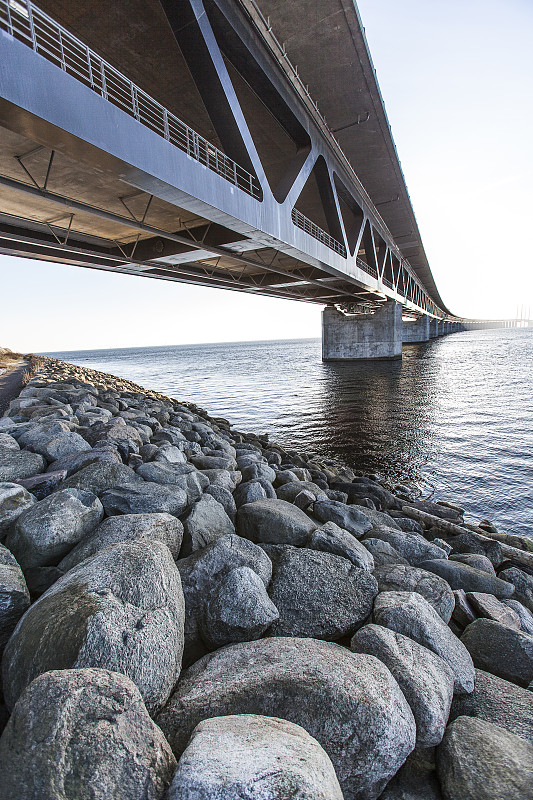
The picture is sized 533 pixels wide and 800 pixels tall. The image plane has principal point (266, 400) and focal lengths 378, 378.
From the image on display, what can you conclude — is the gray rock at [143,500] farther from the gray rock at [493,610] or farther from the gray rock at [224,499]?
the gray rock at [493,610]

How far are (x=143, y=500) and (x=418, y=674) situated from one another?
235 cm

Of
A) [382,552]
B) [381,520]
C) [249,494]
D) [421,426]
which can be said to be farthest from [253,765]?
[421,426]

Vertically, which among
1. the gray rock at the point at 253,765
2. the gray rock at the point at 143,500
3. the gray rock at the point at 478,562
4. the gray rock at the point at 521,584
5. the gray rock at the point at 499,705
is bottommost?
the gray rock at the point at 521,584

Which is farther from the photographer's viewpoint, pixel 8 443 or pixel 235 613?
pixel 8 443

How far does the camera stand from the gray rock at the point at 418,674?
1872mm

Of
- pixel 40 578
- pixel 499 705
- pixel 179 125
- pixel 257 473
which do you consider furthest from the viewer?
pixel 179 125

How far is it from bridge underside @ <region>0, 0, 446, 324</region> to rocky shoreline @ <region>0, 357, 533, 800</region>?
5.21m

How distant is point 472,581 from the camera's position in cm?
376

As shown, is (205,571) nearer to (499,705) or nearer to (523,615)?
(499,705)

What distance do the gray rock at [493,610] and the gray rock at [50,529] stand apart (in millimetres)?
3207

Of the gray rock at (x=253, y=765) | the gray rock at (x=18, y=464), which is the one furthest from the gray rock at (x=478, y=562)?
the gray rock at (x=18, y=464)

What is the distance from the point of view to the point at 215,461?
5926mm

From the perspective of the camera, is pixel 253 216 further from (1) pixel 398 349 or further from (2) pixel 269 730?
(1) pixel 398 349

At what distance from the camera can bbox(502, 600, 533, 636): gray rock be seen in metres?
3.30
